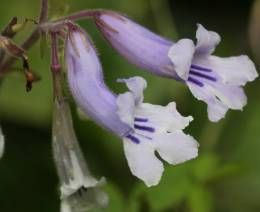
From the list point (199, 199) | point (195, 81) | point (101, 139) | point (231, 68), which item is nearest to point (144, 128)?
point (195, 81)

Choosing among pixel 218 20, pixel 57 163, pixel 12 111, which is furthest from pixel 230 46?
pixel 57 163

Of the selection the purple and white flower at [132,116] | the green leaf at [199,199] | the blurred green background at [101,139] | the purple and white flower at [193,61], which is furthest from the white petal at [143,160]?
the blurred green background at [101,139]

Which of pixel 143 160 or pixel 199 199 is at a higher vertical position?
pixel 143 160

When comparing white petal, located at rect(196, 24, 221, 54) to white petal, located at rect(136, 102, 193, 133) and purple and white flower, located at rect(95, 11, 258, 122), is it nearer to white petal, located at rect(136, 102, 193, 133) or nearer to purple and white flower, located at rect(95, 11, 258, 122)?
purple and white flower, located at rect(95, 11, 258, 122)

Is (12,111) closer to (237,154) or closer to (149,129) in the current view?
(237,154)

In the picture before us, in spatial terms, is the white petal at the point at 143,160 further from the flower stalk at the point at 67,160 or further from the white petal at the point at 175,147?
the flower stalk at the point at 67,160

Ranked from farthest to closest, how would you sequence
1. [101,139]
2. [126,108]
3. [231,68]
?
1. [101,139]
2. [231,68]
3. [126,108]

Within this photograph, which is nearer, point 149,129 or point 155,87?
point 149,129

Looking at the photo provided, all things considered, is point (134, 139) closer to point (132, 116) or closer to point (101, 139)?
point (132, 116)
